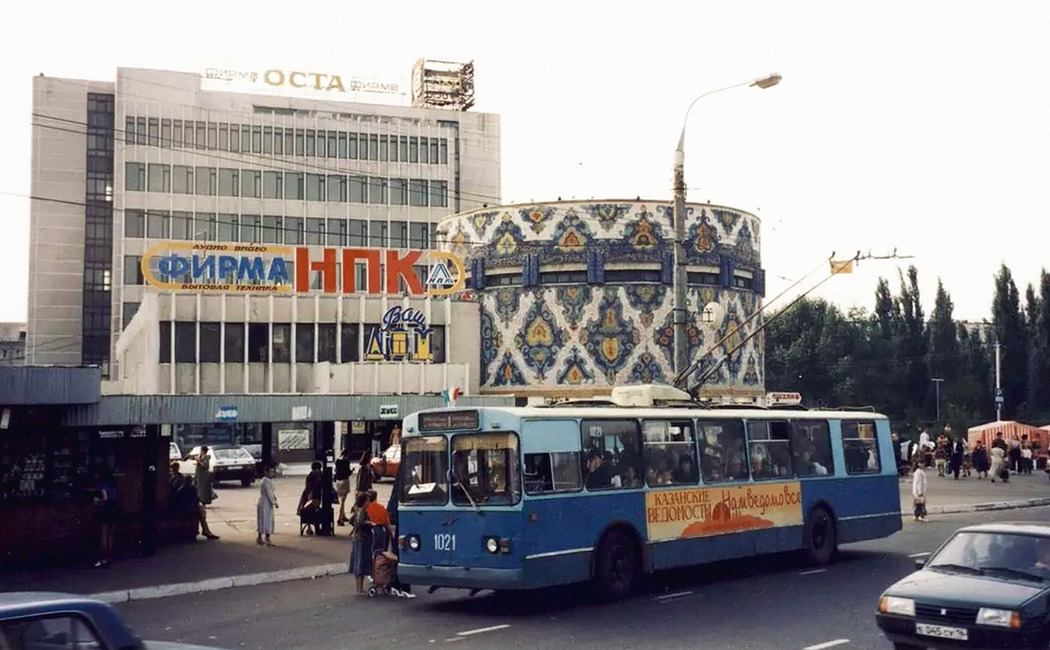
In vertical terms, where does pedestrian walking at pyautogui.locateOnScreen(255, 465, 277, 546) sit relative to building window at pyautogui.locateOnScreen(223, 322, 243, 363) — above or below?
below

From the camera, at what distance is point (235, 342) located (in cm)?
5112

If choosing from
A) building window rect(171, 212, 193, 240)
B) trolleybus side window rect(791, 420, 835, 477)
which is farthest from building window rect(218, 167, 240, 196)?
trolleybus side window rect(791, 420, 835, 477)

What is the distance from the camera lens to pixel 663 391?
780 inches

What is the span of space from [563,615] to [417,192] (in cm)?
6853

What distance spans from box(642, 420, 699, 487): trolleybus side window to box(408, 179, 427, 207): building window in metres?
65.3

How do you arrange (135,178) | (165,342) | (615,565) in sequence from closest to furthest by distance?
(615,565)
(165,342)
(135,178)

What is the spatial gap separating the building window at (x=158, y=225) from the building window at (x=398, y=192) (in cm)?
1452

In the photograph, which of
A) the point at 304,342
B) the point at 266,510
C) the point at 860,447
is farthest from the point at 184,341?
the point at 860,447

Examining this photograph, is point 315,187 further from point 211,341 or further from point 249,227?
point 211,341

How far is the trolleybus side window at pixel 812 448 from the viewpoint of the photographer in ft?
66.6

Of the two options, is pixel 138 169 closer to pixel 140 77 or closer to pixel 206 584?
pixel 140 77

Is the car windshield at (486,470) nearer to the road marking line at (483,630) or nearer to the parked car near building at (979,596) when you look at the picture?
the road marking line at (483,630)

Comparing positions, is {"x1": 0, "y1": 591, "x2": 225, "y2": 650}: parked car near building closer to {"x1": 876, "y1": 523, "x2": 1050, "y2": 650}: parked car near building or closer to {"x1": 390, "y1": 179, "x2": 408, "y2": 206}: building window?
{"x1": 876, "y1": 523, "x2": 1050, "y2": 650}: parked car near building

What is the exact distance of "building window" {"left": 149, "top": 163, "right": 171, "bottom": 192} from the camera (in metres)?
76.7
